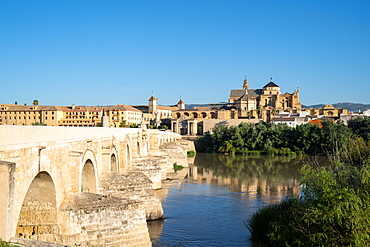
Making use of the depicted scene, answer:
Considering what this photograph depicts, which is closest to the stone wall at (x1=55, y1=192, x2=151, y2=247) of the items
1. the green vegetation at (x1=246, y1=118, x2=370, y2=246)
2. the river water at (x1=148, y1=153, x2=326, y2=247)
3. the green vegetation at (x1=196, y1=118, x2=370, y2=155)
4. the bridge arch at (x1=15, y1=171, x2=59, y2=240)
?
the bridge arch at (x1=15, y1=171, x2=59, y2=240)

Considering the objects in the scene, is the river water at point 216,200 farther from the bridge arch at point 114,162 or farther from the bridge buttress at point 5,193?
the bridge buttress at point 5,193

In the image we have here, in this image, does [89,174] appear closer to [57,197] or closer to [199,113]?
[57,197]

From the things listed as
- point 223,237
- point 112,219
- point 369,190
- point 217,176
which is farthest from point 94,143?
point 217,176

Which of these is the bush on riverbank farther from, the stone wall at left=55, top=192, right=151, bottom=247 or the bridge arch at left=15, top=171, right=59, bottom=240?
the bridge arch at left=15, top=171, right=59, bottom=240

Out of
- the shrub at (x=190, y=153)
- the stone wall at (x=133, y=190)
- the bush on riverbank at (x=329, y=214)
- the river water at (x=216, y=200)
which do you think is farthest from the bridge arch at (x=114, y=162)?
the shrub at (x=190, y=153)

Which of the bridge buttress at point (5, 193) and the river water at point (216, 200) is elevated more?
the bridge buttress at point (5, 193)

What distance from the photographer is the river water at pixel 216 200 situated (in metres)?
13.3

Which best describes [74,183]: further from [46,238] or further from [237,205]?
[237,205]

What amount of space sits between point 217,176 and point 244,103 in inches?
2533

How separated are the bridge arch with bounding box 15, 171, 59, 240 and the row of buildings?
122 ft

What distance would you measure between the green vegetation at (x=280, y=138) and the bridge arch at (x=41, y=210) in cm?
3841

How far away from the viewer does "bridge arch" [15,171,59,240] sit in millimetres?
9172

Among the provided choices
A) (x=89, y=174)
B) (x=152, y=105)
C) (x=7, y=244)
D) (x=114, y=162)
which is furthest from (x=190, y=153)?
(x=152, y=105)

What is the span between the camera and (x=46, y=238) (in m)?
9.16
